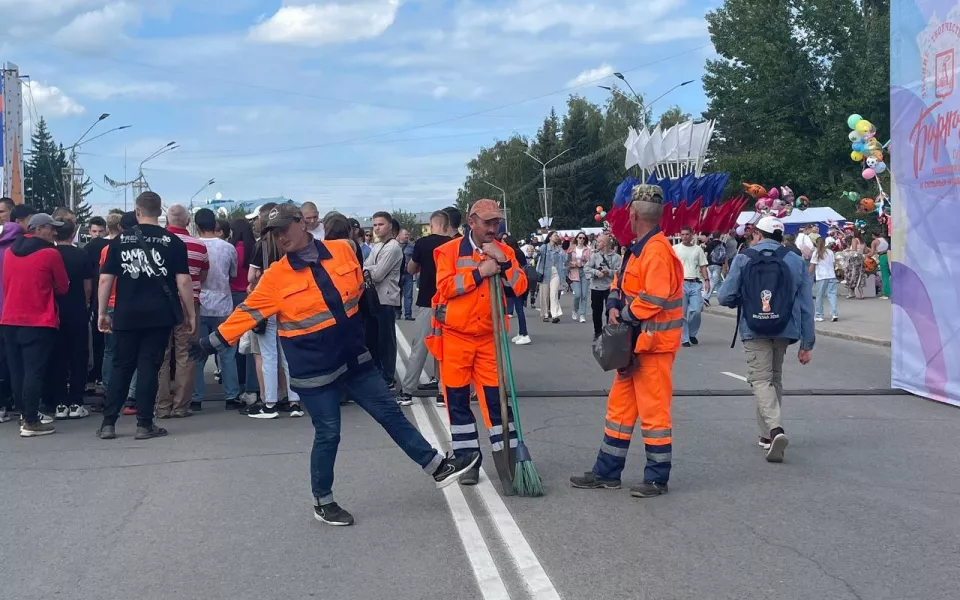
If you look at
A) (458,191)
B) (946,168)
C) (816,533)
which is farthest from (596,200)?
(816,533)

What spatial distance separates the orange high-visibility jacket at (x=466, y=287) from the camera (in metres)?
6.20

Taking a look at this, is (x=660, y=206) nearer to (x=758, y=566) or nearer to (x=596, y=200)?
(x=758, y=566)

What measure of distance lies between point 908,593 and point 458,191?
102m

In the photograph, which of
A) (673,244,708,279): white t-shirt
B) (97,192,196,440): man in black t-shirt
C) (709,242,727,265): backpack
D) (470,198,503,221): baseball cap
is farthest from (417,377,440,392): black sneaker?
(709,242,727,265): backpack

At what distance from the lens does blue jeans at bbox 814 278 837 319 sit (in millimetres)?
19625

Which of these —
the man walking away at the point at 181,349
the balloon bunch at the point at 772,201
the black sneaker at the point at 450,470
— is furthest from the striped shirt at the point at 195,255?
the balloon bunch at the point at 772,201

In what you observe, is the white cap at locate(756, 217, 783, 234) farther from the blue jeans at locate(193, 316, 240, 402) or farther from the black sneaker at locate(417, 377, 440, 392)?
the blue jeans at locate(193, 316, 240, 402)

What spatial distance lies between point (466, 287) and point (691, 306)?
9.86 metres

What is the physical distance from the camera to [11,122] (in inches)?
939

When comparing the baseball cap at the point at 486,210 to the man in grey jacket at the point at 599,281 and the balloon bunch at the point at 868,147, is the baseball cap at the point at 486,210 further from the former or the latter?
the balloon bunch at the point at 868,147

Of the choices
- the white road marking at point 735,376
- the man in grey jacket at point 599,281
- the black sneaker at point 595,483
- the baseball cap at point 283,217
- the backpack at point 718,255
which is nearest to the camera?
the baseball cap at point 283,217

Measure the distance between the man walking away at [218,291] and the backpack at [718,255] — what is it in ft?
59.6

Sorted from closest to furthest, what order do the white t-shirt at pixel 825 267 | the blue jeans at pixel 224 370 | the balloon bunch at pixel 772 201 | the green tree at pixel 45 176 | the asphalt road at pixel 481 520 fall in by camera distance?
the asphalt road at pixel 481 520 < the blue jeans at pixel 224 370 < the white t-shirt at pixel 825 267 < the balloon bunch at pixel 772 201 < the green tree at pixel 45 176

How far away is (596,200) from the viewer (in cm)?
7812
